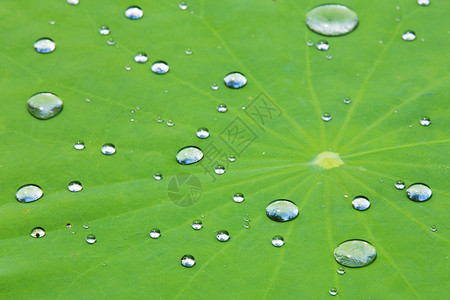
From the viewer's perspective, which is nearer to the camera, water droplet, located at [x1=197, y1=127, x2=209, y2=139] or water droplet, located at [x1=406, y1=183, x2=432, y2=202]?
water droplet, located at [x1=406, y1=183, x2=432, y2=202]

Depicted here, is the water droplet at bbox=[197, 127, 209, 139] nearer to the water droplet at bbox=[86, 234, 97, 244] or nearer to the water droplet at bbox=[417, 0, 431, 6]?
the water droplet at bbox=[86, 234, 97, 244]

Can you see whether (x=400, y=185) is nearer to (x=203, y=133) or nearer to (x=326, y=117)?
(x=326, y=117)

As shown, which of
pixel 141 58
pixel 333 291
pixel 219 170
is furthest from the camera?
pixel 141 58

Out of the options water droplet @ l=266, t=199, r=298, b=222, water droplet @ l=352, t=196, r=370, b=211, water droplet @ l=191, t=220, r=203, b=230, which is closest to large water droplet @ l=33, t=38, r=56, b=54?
water droplet @ l=191, t=220, r=203, b=230

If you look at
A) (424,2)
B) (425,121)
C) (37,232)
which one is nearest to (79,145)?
(37,232)

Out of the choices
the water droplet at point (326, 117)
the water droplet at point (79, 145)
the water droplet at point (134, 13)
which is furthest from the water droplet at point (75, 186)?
the water droplet at point (326, 117)

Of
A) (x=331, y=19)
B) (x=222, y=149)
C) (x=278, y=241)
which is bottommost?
(x=278, y=241)
